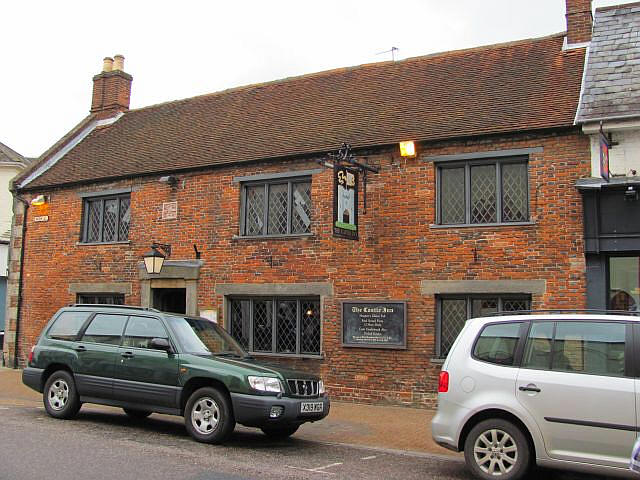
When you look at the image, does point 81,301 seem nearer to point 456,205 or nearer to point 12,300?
point 12,300

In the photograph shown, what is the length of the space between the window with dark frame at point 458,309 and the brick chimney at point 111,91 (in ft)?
40.2

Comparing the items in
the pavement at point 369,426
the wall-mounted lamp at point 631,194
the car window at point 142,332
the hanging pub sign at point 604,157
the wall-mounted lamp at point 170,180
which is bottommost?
the pavement at point 369,426

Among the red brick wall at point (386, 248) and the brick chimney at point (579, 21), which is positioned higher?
the brick chimney at point (579, 21)

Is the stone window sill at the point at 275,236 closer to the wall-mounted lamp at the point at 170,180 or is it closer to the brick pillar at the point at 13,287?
the wall-mounted lamp at the point at 170,180

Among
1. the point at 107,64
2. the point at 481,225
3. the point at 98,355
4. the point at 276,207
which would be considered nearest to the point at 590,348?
the point at 481,225

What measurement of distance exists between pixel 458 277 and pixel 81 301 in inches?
364

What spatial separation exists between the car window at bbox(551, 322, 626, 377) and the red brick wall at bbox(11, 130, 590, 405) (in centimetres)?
455

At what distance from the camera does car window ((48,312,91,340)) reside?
1005 cm

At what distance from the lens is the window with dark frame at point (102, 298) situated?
51.2 ft

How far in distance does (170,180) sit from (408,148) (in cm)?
555

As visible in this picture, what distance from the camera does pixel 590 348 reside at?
643 cm

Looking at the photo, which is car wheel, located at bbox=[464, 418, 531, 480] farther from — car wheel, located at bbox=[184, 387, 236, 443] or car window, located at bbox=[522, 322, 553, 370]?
car wheel, located at bbox=[184, 387, 236, 443]

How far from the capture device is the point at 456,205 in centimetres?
1212

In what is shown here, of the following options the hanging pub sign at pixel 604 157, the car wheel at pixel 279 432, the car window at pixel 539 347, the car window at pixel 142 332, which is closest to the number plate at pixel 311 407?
the car wheel at pixel 279 432
